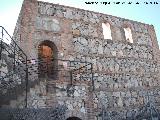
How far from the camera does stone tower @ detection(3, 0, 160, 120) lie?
12680 mm

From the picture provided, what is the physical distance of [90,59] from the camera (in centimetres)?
1530

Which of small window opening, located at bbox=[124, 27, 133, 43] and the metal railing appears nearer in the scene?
the metal railing

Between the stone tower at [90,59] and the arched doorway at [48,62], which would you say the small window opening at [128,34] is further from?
the arched doorway at [48,62]

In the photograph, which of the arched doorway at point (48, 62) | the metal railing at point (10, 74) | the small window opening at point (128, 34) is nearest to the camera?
the metal railing at point (10, 74)

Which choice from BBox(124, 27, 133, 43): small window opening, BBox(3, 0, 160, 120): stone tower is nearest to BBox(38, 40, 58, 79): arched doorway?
BBox(3, 0, 160, 120): stone tower

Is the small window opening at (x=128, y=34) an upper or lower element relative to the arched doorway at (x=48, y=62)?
upper

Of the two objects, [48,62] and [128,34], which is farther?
[128,34]

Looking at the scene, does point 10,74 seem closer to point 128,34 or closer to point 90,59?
point 90,59

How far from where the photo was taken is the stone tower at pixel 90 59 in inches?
499

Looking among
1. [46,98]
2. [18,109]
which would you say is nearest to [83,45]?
[46,98]

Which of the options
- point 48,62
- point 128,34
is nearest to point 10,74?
point 48,62

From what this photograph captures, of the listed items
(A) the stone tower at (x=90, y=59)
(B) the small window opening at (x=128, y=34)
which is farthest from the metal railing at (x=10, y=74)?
(B) the small window opening at (x=128, y=34)

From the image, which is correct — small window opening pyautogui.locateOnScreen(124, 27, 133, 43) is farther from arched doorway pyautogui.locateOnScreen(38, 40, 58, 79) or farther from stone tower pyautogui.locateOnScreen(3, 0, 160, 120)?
arched doorway pyautogui.locateOnScreen(38, 40, 58, 79)

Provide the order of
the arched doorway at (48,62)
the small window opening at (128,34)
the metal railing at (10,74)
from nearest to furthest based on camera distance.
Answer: the metal railing at (10,74), the arched doorway at (48,62), the small window opening at (128,34)
